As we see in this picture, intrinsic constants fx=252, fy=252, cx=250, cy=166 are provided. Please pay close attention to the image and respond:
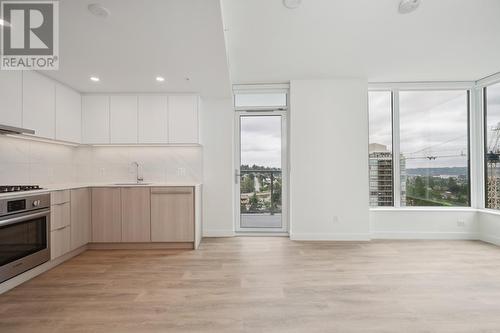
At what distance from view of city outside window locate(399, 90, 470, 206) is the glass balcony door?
7.12 ft

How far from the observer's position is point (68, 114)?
370 cm

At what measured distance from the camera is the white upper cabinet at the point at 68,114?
351 centimetres

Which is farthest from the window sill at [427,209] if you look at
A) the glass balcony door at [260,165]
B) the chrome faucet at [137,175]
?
the chrome faucet at [137,175]

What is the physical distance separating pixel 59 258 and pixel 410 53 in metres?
5.22

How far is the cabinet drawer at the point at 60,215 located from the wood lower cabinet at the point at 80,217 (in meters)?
0.09

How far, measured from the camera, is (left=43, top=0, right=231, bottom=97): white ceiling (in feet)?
6.50

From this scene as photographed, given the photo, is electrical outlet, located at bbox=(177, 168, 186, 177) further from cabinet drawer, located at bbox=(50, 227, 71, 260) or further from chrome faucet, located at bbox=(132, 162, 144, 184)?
cabinet drawer, located at bbox=(50, 227, 71, 260)

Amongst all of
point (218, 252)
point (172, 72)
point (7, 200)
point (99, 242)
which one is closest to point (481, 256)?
point (218, 252)

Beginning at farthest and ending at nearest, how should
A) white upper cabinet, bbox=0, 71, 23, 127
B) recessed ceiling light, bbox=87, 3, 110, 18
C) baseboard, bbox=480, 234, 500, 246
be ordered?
baseboard, bbox=480, 234, 500, 246 → white upper cabinet, bbox=0, 71, 23, 127 → recessed ceiling light, bbox=87, 3, 110, 18

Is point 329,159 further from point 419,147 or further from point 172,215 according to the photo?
point 172,215

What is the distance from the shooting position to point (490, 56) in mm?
3461

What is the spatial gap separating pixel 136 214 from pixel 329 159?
10.2 feet

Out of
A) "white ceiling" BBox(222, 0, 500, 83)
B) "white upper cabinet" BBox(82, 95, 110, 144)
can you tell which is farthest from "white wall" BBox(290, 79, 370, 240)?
"white upper cabinet" BBox(82, 95, 110, 144)

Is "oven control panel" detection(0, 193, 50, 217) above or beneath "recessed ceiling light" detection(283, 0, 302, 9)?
beneath
